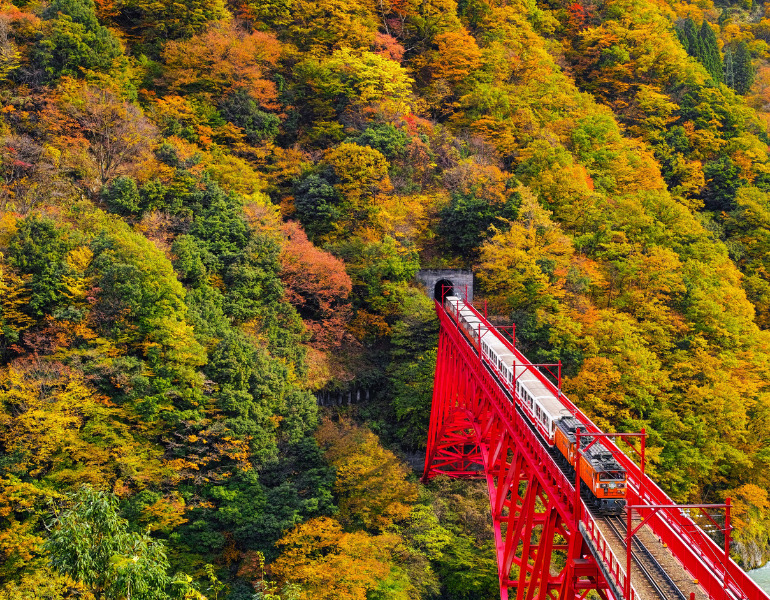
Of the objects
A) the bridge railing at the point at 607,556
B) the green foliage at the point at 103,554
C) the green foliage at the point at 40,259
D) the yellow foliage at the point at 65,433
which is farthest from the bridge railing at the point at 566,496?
the green foliage at the point at 40,259

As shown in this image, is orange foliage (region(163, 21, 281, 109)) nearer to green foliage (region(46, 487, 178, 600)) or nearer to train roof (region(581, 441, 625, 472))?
green foliage (region(46, 487, 178, 600))

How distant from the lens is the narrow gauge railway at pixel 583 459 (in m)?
10.3

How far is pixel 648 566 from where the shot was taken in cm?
Answer: 1033

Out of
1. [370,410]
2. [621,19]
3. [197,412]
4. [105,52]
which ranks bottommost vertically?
[370,410]

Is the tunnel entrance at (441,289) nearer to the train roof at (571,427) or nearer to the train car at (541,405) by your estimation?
the train car at (541,405)

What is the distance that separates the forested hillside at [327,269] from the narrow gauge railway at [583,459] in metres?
6.32

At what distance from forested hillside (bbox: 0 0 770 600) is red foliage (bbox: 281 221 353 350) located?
16cm

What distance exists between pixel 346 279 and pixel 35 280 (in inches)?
533

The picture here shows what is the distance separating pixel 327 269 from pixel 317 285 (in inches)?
36.3

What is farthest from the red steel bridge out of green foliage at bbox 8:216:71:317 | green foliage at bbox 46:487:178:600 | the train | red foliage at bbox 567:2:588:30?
red foliage at bbox 567:2:588:30

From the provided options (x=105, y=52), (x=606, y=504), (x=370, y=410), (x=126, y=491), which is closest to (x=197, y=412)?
(x=126, y=491)

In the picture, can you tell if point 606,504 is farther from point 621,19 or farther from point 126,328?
point 621,19

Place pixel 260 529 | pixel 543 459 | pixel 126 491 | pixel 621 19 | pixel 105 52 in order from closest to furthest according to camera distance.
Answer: pixel 543 459 → pixel 126 491 → pixel 260 529 → pixel 105 52 → pixel 621 19

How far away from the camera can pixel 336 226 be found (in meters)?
34.1
